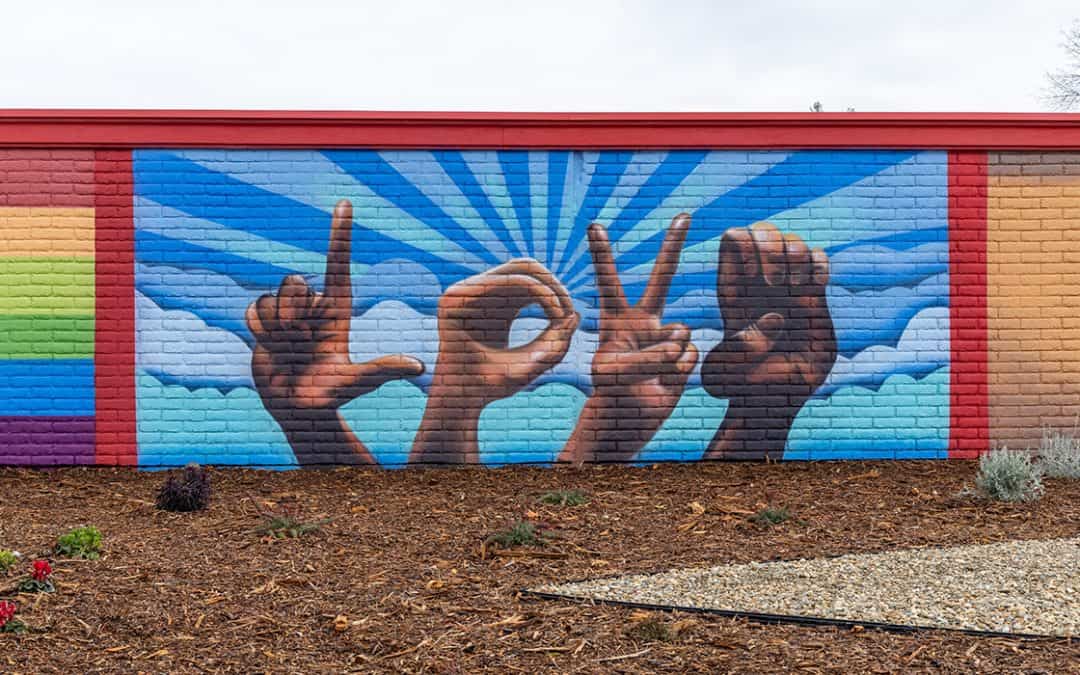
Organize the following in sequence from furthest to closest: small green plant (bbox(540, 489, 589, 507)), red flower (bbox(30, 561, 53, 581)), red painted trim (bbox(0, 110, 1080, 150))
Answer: red painted trim (bbox(0, 110, 1080, 150)) → small green plant (bbox(540, 489, 589, 507)) → red flower (bbox(30, 561, 53, 581))

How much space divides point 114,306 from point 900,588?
6.60 meters

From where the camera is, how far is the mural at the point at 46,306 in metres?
8.98

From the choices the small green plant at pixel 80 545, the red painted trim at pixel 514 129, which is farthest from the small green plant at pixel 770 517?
the small green plant at pixel 80 545

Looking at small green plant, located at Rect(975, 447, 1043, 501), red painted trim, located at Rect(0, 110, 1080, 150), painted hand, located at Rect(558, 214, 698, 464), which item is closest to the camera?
small green plant, located at Rect(975, 447, 1043, 501)

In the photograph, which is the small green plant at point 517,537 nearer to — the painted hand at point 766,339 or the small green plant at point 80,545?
the small green plant at point 80,545

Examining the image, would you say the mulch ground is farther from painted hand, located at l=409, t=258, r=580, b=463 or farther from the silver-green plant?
painted hand, located at l=409, t=258, r=580, b=463

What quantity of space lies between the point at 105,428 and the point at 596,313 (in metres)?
4.17

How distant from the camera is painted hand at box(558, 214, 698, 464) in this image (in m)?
9.02

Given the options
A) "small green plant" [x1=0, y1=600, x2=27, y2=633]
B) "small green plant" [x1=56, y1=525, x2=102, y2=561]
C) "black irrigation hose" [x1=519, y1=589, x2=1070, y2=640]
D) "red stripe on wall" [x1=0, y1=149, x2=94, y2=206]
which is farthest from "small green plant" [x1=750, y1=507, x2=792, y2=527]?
"red stripe on wall" [x1=0, y1=149, x2=94, y2=206]

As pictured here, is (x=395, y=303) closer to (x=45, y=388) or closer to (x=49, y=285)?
(x=49, y=285)

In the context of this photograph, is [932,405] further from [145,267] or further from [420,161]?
[145,267]

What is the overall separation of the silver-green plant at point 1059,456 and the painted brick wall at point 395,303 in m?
2.05

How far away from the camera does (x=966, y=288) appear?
9.18 metres

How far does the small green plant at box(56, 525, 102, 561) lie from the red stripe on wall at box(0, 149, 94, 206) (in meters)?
3.81
